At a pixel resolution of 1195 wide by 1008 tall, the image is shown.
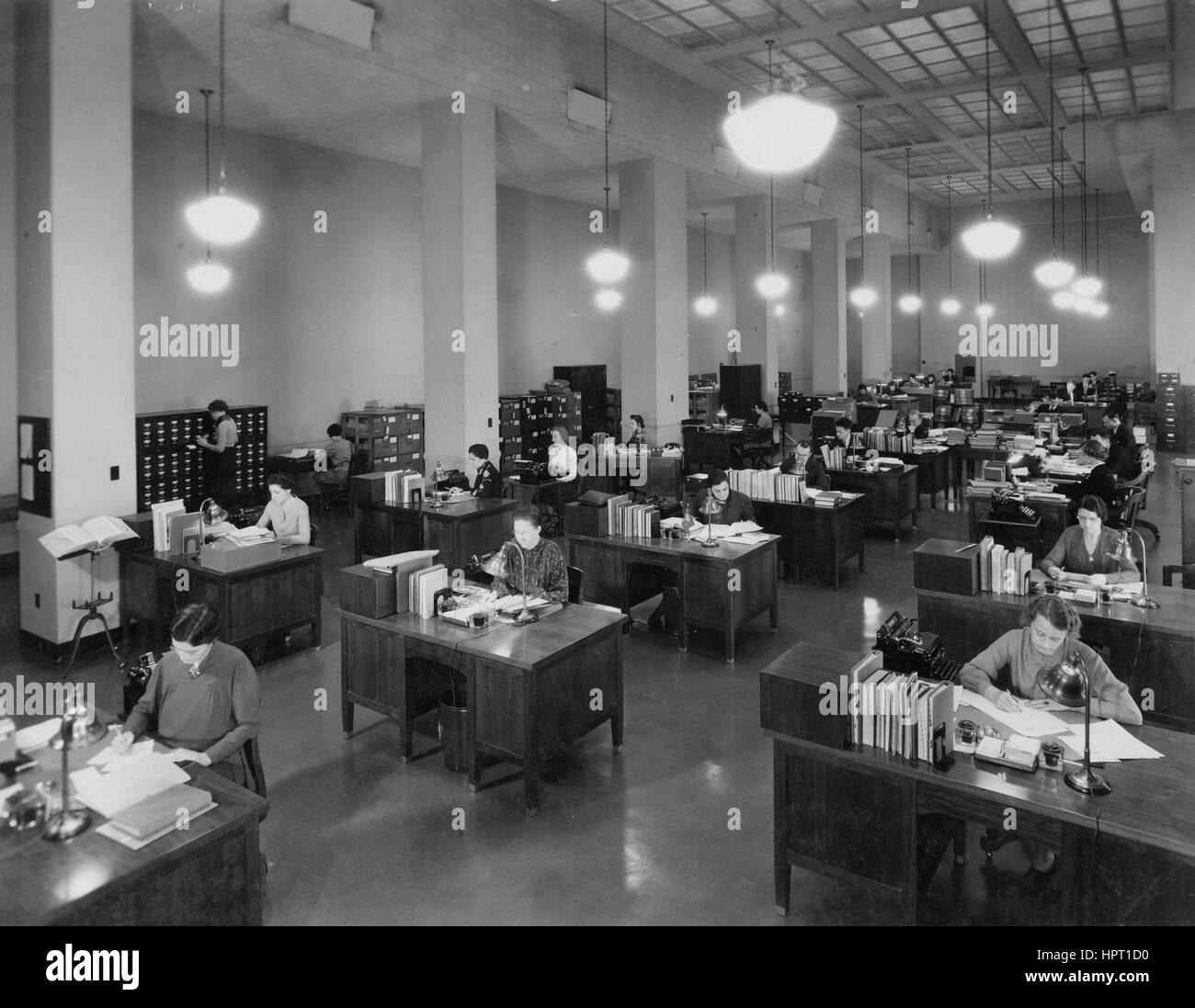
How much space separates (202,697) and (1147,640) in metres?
5.10

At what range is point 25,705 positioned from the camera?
621 cm

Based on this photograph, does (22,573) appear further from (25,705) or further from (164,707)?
(164,707)

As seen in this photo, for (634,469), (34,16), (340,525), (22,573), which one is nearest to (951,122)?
(634,469)

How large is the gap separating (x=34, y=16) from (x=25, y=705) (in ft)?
17.6

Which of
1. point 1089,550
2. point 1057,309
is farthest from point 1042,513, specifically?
point 1057,309

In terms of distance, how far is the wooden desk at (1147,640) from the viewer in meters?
5.01

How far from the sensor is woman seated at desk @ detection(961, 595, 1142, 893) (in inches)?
147

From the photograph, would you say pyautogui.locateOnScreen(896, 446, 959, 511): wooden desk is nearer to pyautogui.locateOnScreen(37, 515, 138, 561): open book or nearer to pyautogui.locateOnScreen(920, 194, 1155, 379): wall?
pyautogui.locateOnScreen(37, 515, 138, 561): open book

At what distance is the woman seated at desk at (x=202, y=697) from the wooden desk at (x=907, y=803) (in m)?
2.28

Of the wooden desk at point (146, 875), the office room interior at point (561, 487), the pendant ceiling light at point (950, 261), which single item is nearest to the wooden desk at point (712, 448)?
the office room interior at point (561, 487)

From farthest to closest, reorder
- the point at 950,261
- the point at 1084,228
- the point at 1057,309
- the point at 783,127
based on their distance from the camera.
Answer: the point at 950,261 → the point at 1057,309 → the point at 1084,228 → the point at 783,127

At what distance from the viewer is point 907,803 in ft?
10.8

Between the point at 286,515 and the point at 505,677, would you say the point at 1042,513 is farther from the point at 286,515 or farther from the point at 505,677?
the point at 286,515

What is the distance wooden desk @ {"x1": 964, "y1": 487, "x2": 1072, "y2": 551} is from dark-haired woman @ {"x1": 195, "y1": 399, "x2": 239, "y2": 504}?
8.77 meters
